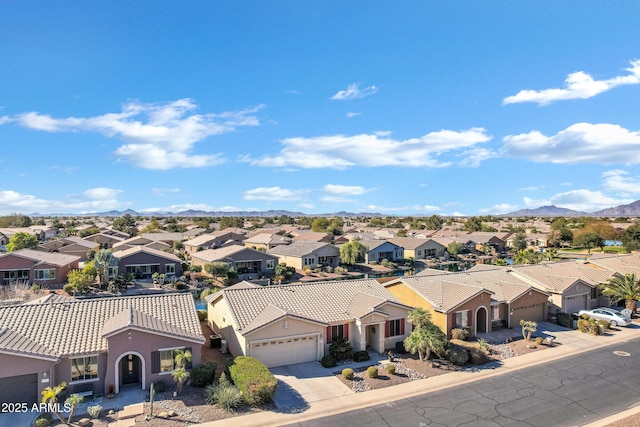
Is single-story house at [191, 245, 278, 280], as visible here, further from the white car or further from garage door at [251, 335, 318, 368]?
the white car

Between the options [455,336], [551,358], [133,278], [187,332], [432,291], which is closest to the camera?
[187,332]

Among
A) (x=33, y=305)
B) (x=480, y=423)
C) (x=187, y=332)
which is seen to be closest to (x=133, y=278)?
(x=33, y=305)

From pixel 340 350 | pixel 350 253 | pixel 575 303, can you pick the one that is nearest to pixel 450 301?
pixel 340 350

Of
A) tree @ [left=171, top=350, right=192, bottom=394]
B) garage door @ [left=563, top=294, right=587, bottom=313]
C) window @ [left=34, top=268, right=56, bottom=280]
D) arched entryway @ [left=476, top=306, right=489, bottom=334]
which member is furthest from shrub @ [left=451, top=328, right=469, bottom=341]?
window @ [left=34, top=268, right=56, bottom=280]

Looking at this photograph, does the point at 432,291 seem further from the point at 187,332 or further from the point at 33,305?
the point at 33,305

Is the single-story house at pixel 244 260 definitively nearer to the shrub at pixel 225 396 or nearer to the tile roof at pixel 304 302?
the tile roof at pixel 304 302

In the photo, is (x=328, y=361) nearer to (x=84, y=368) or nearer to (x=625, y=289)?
(x=84, y=368)

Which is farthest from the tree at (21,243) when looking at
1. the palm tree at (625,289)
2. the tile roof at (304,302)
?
the palm tree at (625,289)
